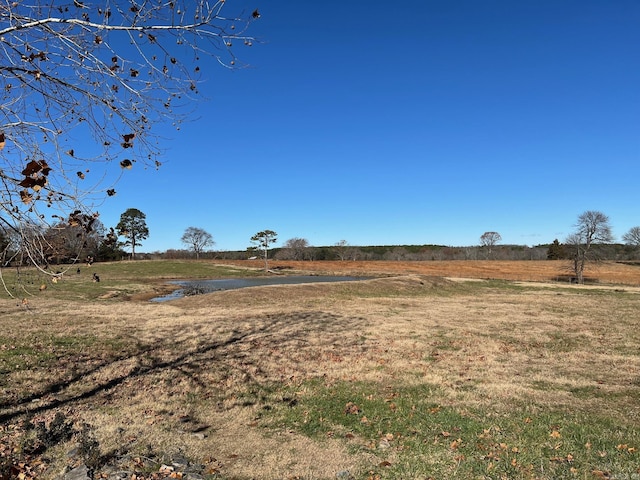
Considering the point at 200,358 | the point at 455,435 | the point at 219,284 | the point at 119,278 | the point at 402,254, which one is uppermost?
the point at 402,254

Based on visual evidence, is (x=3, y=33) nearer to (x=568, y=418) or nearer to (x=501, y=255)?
(x=568, y=418)

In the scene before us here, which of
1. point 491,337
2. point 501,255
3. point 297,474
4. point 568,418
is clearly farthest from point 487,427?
point 501,255

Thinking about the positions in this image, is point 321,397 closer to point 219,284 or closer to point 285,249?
point 219,284

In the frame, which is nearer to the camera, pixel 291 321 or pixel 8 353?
pixel 8 353

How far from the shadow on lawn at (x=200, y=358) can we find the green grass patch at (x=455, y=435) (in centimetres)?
225

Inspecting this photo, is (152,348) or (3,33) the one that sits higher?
(3,33)

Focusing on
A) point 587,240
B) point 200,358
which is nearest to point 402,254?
point 587,240

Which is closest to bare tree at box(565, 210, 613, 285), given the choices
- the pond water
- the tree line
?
the tree line

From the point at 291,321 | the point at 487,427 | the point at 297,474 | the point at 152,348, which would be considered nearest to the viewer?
the point at 297,474

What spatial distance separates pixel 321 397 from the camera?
7.52 meters

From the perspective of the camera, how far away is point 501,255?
10088 centimetres

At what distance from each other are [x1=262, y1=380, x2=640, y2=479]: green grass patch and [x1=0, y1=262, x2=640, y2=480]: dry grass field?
0.03 m

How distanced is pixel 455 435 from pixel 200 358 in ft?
21.8

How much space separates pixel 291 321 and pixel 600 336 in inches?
418
